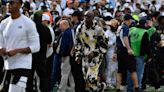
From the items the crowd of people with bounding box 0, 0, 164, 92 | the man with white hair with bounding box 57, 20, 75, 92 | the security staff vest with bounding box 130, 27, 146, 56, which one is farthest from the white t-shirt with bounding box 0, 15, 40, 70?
the security staff vest with bounding box 130, 27, 146, 56

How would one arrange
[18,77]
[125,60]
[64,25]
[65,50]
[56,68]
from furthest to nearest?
[56,68]
[125,60]
[64,25]
[65,50]
[18,77]

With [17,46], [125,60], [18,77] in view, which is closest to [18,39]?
[17,46]

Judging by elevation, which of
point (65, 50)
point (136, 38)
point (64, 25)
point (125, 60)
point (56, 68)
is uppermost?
point (64, 25)

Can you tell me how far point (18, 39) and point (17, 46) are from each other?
10 cm

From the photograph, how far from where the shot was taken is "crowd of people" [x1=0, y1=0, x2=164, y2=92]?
8094 mm

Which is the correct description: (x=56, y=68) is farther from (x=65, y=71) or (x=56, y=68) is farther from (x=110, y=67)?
(x=110, y=67)

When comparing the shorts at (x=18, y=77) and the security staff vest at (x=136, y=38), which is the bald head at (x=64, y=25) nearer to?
the security staff vest at (x=136, y=38)

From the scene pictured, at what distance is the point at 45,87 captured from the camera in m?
11.8

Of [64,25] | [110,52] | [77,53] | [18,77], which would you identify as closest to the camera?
[18,77]

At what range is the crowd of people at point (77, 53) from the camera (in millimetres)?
8094

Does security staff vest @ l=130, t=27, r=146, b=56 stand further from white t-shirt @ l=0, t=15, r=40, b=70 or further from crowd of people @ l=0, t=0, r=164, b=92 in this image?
white t-shirt @ l=0, t=15, r=40, b=70

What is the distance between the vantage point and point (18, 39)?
8078 millimetres

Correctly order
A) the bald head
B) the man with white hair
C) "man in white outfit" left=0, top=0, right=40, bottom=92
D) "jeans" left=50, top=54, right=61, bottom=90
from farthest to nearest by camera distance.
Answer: "jeans" left=50, top=54, right=61, bottom=90 → the bald head → the man with white hair → "man in white outfit" left=0, top=0, right=40, bottom=92

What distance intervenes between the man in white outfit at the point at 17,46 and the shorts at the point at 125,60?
17.7 ft
